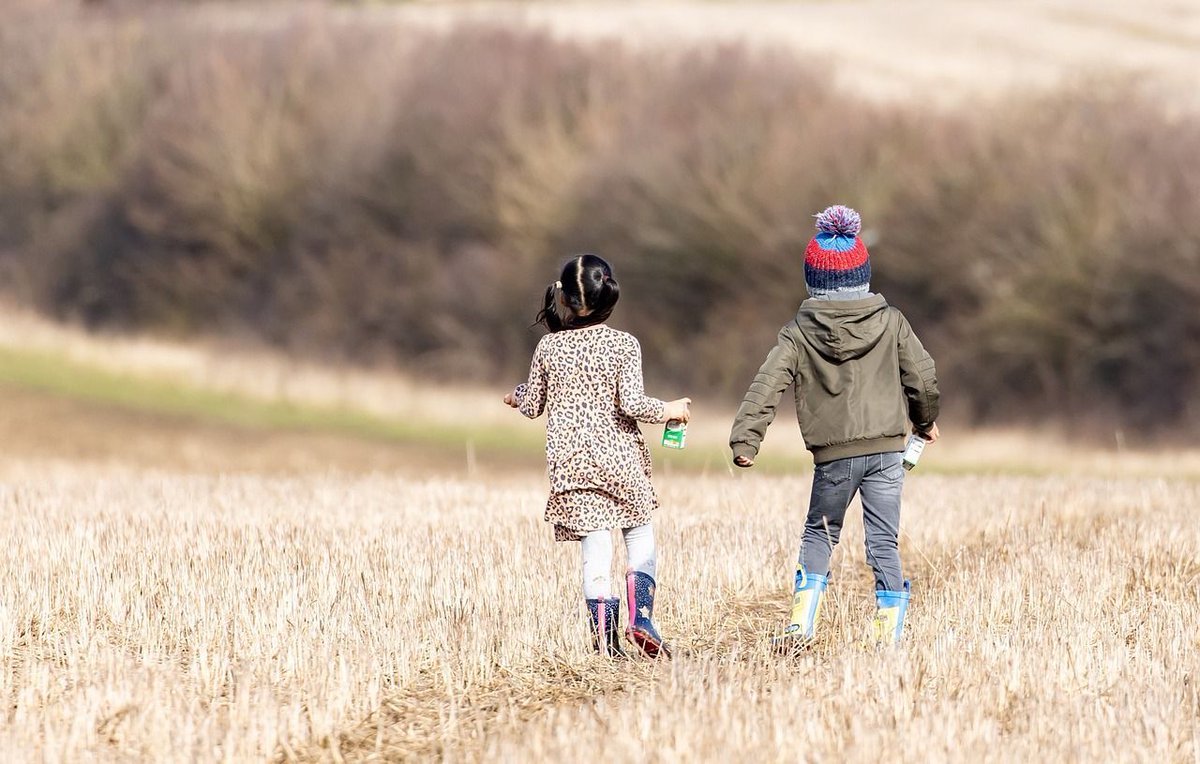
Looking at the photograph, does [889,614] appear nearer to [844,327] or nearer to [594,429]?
[844,327]

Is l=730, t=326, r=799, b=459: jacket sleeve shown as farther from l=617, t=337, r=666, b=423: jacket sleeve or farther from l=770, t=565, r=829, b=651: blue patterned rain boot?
l=770, t=565, r=829, b=651: blue patterned rain boot

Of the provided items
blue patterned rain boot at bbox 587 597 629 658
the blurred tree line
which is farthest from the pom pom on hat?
the blurred tree line

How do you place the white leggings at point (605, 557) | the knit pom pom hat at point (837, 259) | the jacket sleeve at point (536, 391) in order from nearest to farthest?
the white leggings at point (605, 557), the jacket sleeve at point (536, 391), the knit pom pom hat at point (837, 259)

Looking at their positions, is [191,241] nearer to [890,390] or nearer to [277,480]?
[277,480]

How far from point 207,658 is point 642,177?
24945 mm

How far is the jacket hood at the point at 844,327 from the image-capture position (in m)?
6.40

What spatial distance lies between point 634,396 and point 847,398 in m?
0.84

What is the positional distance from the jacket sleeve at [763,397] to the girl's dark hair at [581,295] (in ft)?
2.05

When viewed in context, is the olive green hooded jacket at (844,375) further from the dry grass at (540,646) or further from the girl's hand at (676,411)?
the dry grass at (540,646)

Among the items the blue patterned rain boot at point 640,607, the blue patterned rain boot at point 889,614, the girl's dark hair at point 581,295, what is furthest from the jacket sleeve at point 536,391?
the blue patterned rain boot at point 889,614

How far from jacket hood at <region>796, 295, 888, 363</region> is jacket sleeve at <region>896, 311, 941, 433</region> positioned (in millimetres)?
125

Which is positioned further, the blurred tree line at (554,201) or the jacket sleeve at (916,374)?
the blurred tree line at (554,201)

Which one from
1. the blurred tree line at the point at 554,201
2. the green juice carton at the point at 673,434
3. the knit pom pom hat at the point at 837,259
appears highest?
the blurred tree line at the point at 554,201

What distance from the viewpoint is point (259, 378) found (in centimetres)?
3077
